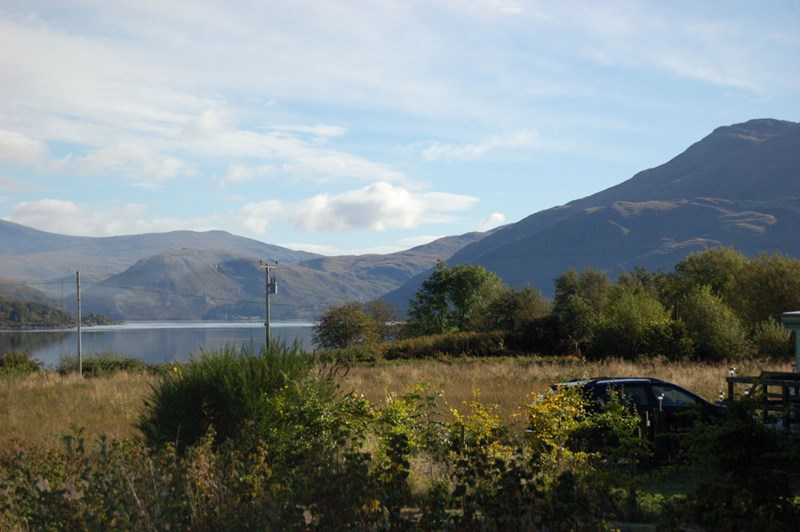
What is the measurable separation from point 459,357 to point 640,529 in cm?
3190

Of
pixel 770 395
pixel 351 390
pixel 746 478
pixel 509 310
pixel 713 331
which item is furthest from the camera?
pixel 509 310

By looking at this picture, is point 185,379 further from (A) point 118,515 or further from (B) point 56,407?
(B) point 56,407

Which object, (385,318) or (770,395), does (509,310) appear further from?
(770,395)

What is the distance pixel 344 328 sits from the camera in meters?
75.0

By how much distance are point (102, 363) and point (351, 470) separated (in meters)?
36.3

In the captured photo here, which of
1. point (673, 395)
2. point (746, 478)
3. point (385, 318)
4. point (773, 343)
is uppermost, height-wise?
point (746, 478)

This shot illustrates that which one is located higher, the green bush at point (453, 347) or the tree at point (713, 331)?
the tree at point (713, 331)

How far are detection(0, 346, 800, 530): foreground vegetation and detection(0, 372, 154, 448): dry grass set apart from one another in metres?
2.36

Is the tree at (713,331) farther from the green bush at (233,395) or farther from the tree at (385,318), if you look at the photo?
Answer: the tree at (385,318)

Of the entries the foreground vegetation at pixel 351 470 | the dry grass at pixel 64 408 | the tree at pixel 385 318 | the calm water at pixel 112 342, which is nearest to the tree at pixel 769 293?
the calm water at pixel 112 342

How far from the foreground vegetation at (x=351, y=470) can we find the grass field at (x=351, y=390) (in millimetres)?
2882

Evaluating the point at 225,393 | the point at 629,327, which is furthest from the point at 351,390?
the point at 629,327

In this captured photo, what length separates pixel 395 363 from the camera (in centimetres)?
3719

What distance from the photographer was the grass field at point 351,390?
16.7 m
